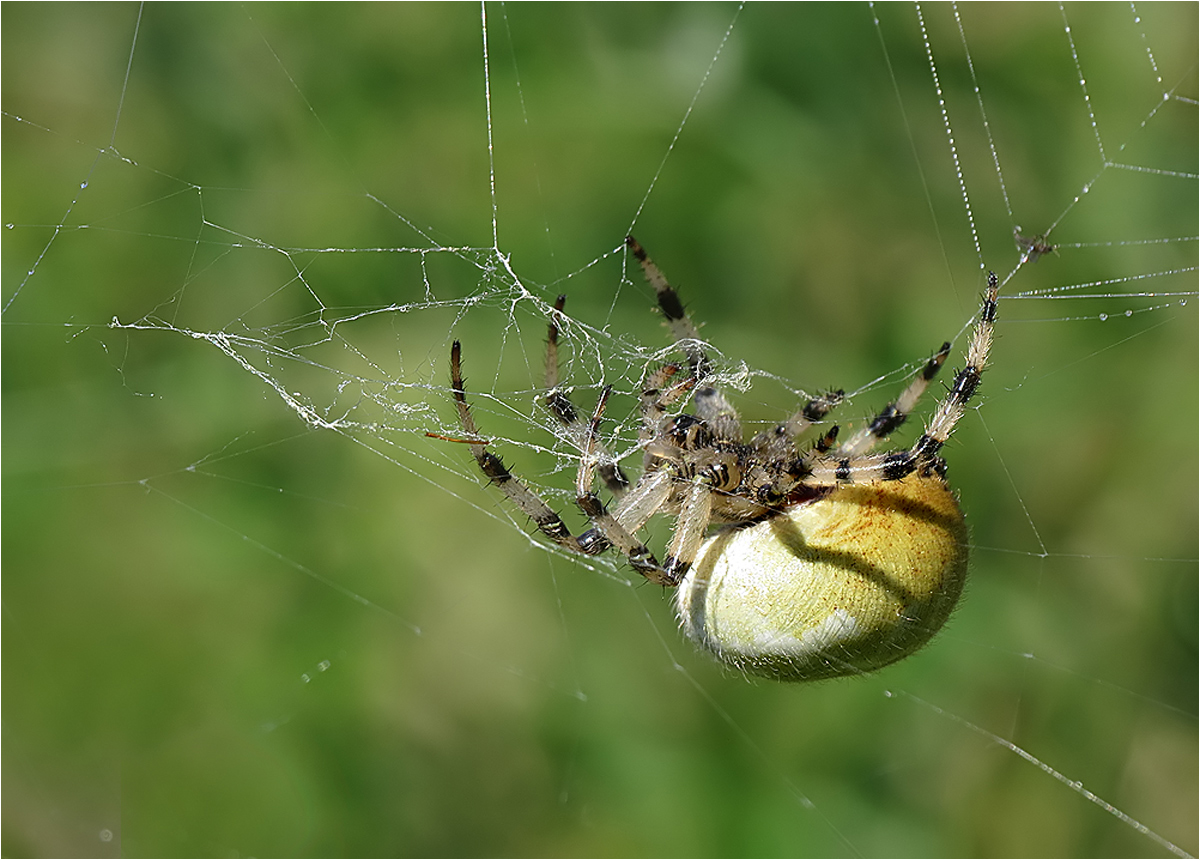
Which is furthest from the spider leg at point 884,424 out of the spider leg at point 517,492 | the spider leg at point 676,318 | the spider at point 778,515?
the spider leg at point 517,492

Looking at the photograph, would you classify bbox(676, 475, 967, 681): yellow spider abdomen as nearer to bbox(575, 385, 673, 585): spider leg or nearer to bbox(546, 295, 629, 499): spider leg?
bbox(575, 385, 673, 585): spider leg

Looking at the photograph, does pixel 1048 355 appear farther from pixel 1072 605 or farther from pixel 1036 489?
pixel 1072 605

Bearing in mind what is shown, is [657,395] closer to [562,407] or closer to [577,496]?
[562,407]

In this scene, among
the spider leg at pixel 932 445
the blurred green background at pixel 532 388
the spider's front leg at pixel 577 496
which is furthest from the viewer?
the blurred green background at pixel 532 388

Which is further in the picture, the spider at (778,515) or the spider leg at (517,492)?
the spider leg at (517,492)

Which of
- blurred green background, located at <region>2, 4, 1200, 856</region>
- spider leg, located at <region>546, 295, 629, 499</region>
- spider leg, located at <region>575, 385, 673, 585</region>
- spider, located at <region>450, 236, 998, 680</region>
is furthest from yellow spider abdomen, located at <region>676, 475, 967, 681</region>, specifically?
blurred green background, located at <region>2, 4, 1200, 856</region>

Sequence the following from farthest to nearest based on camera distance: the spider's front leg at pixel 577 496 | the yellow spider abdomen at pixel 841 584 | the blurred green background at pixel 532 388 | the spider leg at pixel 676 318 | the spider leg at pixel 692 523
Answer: the blurred green background at pixel 532 388, the spider leg at pixel 676 318, the spider leg at pixel 692 523, the spider's front leg at pixel 577 496, the yellow spider abdomen at pixel 841 584

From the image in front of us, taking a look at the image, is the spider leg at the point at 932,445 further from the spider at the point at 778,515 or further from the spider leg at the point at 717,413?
the spider leg at the point at 717,413
